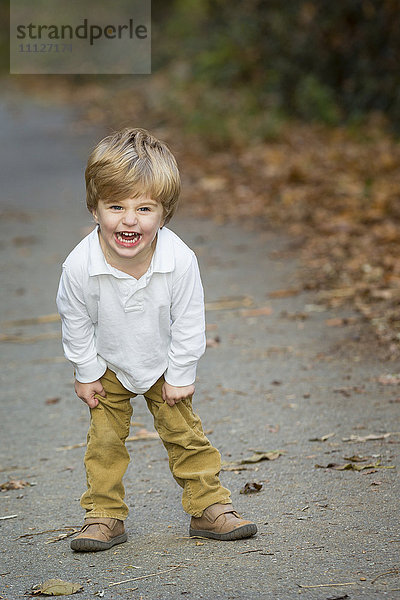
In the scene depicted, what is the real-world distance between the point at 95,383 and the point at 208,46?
16.5m

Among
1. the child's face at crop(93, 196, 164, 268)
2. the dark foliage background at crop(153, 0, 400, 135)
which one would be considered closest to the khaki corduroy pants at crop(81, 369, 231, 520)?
the child's face at crop(93, 196, 164, 268)

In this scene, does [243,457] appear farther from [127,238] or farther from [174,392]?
[127,238]

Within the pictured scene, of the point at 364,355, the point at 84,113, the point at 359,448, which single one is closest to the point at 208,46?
the point at 84,113

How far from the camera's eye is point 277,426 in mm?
4477

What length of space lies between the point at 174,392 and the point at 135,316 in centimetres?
31

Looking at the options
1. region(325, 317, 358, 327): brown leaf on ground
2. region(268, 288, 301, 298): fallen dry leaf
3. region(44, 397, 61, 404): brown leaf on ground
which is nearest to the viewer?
region(44, 397, 61, 404): brown leaf on ground

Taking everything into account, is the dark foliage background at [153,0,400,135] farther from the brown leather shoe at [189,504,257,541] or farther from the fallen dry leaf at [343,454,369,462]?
the brown leather shoe at [189,504,257,541]

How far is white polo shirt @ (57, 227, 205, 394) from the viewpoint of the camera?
3195 millimetres

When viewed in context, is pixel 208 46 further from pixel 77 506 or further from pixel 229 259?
pixel 77 506

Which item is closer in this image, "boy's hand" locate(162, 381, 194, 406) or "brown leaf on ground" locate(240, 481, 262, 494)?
"boy's hand" locate(162, 381, 194, 406)

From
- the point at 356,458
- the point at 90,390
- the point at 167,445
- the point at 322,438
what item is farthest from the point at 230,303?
the point at 90,390

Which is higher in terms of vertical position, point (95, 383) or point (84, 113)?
point (84, 113)

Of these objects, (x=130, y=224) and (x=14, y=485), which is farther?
(x=14, y=485)

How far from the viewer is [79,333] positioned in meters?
3.25
